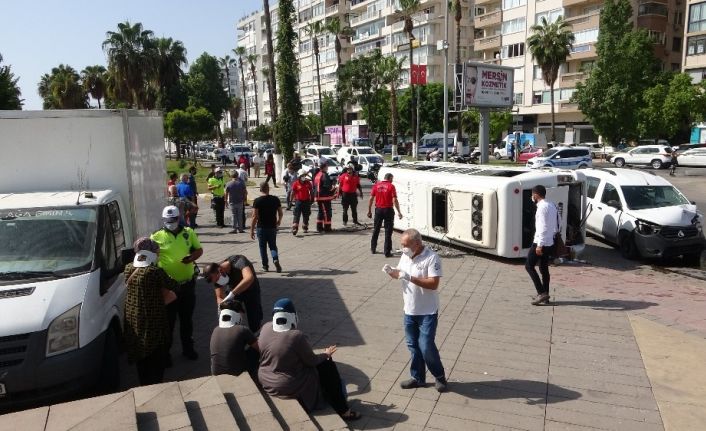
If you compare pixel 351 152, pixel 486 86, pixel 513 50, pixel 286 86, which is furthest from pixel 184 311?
pixel 513 50

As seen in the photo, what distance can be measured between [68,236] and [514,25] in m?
59.0

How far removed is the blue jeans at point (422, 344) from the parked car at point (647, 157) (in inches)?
1404

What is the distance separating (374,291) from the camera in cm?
901

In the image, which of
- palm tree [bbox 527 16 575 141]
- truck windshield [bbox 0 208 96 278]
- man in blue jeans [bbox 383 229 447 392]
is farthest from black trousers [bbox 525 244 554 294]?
palm tree [bbox 527 16 575 141]

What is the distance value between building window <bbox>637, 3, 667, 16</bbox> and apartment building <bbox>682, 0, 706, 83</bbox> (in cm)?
270

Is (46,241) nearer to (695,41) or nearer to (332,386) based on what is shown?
(332,386)

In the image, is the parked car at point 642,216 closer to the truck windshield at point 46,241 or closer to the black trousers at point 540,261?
the black trousers at point 540,261

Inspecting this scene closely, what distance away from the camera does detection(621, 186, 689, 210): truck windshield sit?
1165 cm

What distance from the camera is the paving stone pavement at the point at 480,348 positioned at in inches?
198

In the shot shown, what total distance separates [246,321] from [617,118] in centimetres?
4273

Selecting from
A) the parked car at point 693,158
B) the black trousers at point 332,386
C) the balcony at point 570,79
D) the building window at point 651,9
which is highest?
the building window at point 651,9

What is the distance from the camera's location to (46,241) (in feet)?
18.0

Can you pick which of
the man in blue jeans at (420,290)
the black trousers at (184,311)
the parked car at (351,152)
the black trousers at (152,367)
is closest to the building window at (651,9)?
the parked car at (351,152)

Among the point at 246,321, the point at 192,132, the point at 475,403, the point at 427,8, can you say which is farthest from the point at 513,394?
the point at 427,8
